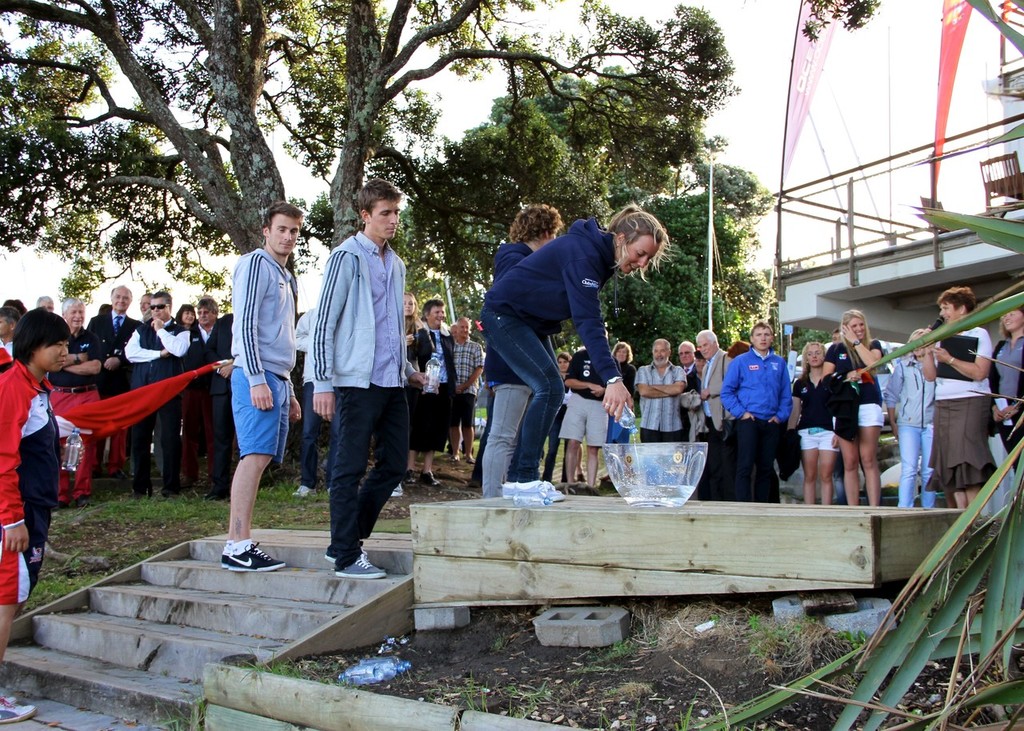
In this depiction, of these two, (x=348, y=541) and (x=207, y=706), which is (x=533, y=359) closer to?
(x=348, y=541)

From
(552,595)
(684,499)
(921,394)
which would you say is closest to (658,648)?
(552,595)

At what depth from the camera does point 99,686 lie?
4352 millimetres

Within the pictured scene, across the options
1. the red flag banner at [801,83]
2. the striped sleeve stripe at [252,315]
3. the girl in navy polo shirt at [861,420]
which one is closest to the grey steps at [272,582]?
the striped sleeve stripe at [252,315]

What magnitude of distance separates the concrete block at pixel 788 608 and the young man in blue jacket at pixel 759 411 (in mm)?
5148

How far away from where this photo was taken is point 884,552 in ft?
10.7

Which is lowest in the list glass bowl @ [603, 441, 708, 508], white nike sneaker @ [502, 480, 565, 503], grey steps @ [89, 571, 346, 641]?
grey steps @ [89, 571, 346, 641]

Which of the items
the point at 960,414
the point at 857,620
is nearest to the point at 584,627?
the point at 857,620

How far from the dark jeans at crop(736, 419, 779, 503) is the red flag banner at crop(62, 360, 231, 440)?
5.05m

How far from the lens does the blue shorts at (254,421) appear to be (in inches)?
196

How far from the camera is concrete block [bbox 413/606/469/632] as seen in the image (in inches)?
166

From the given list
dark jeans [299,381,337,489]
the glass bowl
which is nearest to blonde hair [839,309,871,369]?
the glass bowl

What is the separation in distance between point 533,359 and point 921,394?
15.3 ft

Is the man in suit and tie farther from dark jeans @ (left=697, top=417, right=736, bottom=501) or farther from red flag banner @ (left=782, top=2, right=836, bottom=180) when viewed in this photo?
red flag banner @ (left=782, top=2, right=836, bottom=180)

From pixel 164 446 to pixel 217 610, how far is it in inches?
200
